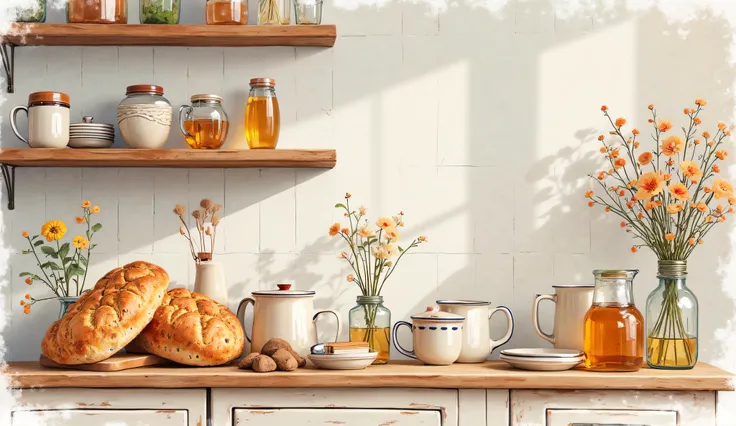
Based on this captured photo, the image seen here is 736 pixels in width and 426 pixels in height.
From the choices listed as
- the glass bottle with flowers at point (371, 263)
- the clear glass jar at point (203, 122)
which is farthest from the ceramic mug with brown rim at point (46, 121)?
the glass bottle with flowers at point (371, 263)

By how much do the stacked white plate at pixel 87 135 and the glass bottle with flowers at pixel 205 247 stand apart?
286 mm

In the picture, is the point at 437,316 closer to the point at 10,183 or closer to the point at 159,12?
the point at 159,12

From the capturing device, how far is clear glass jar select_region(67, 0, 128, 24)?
2316mm

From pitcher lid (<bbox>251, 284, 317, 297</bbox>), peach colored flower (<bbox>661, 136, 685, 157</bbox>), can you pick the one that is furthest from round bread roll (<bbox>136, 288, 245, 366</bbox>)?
peach colored flower (<bbox>661, 136, 685, 157</bbox>)

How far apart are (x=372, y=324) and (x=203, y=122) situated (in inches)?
29.4

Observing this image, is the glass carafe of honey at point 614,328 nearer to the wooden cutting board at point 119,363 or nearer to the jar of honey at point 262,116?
the jar of honey at point 262,116

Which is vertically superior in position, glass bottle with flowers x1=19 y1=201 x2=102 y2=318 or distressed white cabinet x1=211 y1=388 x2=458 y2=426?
glass bottle with flowers x1=19 y1=201 x2=102 y2=318

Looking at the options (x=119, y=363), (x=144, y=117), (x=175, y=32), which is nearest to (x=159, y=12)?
(x=175, y=32)

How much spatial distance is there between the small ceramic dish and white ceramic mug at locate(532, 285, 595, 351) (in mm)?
529

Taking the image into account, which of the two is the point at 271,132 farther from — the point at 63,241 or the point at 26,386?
the point at 26,386

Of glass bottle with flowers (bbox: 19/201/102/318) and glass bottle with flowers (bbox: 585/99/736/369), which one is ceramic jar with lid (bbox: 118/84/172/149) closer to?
glass bottle with flowers (bbox: 19/201/102/318)

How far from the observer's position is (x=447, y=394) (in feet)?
6.60

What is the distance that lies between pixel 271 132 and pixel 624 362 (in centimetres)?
114

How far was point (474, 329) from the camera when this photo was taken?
2.23m
